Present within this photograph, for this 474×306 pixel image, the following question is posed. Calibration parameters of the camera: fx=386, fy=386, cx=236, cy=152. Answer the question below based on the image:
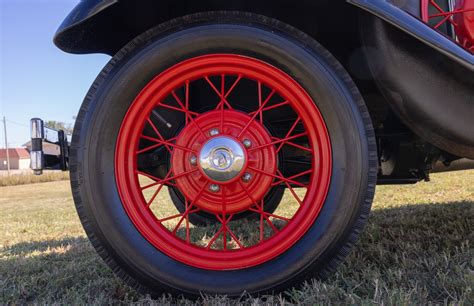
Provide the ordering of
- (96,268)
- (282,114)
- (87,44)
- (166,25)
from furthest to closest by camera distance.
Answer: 1. (282,114)
2. (96,268)
3. (87,44)
4. (166,25)

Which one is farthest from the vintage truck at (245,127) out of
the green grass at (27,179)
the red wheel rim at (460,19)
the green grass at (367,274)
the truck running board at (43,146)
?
the green grass at (27,179)

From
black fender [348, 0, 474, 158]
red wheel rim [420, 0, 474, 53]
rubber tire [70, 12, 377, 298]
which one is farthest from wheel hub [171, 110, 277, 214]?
red wheel rim [420, 0, 474, 53]

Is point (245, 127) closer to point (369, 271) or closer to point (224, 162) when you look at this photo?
point (224, 162)

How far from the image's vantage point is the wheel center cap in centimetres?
136

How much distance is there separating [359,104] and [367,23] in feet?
0.95

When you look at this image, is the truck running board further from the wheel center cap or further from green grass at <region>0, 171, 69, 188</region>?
green grass at <region>0, 171, 69, 188</region>

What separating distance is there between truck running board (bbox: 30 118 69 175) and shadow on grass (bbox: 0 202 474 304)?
507mm

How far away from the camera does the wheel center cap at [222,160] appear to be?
1357 millimetres

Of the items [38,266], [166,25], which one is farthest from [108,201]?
[38,266]

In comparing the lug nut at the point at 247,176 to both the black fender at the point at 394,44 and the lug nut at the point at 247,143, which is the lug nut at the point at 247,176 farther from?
the black fender at the point at 394,44

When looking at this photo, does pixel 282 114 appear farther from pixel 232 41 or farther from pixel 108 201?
pixel 108 201

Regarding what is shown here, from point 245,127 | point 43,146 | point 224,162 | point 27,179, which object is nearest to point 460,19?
point 245,127

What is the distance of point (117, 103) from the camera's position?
53.2 inches

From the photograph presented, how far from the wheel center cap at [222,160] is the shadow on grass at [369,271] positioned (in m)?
0.45
